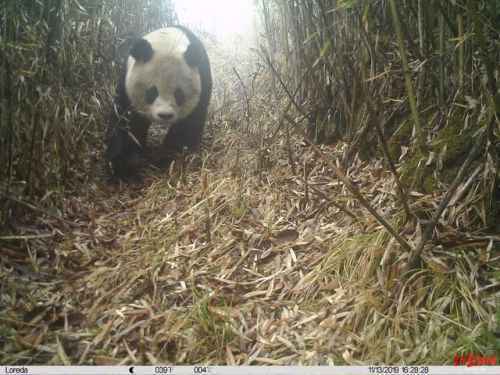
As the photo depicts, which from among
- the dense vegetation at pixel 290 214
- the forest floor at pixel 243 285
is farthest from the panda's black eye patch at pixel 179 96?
the forest floor at pixel 243 285

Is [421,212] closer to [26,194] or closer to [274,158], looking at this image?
[274,158]

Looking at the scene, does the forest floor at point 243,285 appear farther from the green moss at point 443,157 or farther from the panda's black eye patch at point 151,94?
the panda's black eye patch at point 151,94

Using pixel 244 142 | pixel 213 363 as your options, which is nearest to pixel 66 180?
pixel 244 142

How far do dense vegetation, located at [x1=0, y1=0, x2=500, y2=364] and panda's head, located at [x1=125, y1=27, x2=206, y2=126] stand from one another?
255mm

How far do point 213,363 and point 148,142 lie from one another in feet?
4.70

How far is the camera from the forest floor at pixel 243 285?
3.30ft

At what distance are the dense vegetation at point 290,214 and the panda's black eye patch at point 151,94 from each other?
0.99 ft

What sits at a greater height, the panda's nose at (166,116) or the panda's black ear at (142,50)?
the panda's black ear at (142,50)

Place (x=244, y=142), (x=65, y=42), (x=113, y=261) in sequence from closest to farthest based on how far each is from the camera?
(x=113, y=261) < (x=65, y=42) < (x=244, y=142)

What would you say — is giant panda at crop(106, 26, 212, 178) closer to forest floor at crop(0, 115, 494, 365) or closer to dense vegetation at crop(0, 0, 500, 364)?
dense vegetation at crop(0, 0, 500, 364)

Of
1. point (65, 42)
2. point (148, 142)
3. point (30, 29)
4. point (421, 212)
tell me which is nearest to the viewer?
point (421, 212)

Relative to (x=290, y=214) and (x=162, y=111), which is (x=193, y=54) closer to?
(x=162, y=111)

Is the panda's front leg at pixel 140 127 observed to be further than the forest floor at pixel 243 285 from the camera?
Yes

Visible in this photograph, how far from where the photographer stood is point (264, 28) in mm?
1926
